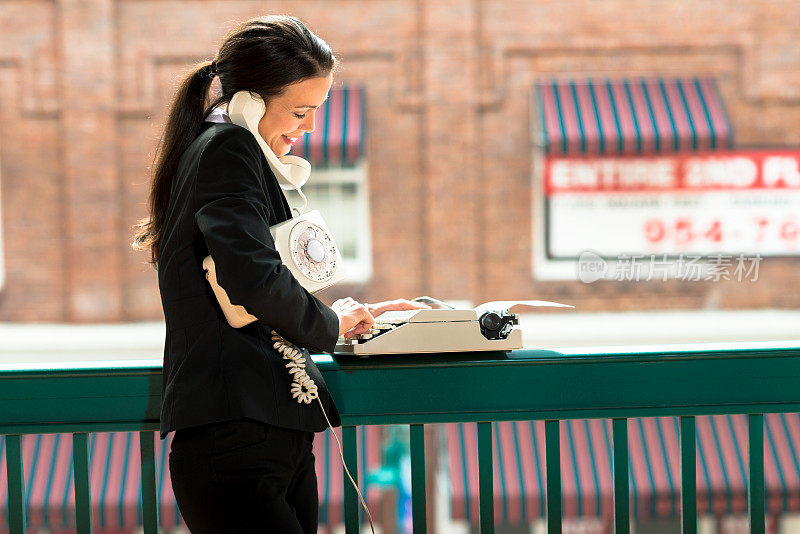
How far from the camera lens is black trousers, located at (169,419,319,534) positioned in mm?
1480

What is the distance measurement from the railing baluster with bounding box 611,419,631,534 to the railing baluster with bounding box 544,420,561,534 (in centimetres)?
12

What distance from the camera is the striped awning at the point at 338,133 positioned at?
8.55 meters

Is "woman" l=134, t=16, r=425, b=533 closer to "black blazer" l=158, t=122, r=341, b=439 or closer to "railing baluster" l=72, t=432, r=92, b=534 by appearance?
"black blazer" l=158, t=122, r=341, b=439

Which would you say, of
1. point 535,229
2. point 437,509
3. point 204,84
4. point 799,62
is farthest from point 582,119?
point 204,84

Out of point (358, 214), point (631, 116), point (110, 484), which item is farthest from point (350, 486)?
point (631, 116)

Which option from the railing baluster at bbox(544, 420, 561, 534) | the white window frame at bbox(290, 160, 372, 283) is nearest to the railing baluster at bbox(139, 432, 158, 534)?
the railing baluster at bbox(544, 420, 561, 534)

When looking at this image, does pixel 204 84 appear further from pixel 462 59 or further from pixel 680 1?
pixel 680 1

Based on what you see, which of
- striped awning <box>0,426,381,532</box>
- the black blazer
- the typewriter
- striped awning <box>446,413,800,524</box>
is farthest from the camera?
striped awning <box>446,413,800,524</box>

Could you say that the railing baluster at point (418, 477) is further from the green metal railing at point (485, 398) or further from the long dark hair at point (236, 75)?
the long dark hair at point (236, 75)

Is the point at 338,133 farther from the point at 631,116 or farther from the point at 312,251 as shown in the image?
the point at 312,251

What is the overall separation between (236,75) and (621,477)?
116 cm

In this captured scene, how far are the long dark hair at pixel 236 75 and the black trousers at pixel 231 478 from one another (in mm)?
383

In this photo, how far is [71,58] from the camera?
29.4 feet

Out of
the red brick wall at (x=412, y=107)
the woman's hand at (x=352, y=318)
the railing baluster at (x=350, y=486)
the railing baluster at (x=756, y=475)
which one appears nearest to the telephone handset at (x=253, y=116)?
the woman's hand at (x=352, y=318)
